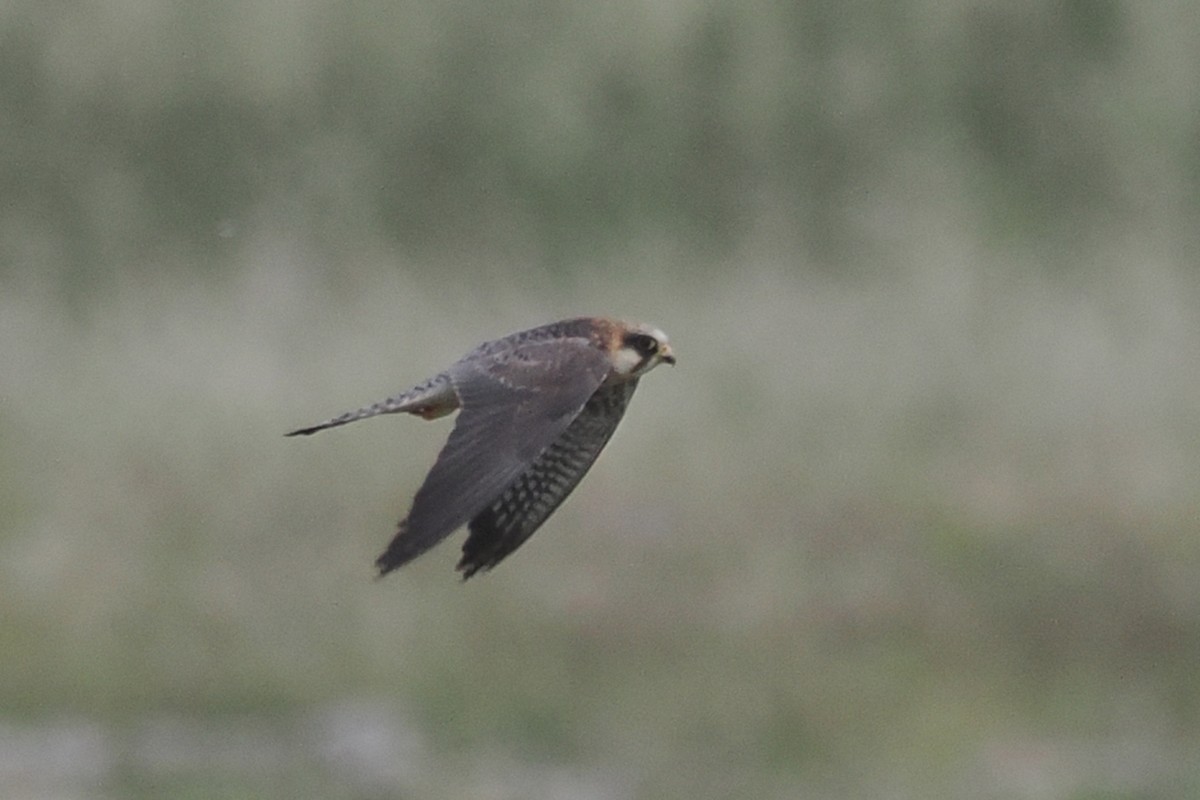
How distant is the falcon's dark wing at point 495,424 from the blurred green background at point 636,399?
25.5 ft

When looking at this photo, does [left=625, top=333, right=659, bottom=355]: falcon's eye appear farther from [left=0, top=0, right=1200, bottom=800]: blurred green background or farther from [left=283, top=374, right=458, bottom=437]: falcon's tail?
[left=0, top=0, right=1200, bottom=800]: blurred green background

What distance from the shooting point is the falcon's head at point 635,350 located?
7086mm

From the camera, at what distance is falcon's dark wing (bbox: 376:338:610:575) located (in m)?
5.91

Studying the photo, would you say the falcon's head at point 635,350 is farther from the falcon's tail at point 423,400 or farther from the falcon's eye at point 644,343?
the falcon's tail at point 423,400

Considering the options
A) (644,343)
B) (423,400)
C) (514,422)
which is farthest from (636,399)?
(514,422)

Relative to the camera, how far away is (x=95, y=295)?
19828 millimetres

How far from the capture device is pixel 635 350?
7.17m

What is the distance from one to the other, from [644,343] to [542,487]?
0.47 meters

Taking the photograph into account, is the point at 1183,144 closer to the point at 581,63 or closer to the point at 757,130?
the point at 757,130

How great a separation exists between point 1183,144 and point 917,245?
2659 mm

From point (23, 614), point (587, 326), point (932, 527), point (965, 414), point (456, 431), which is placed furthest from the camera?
point (965, 414)

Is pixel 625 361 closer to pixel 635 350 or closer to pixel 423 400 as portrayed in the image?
pixel 635 350

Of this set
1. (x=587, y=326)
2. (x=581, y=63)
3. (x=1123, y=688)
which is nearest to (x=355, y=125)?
(x=581, y=63)

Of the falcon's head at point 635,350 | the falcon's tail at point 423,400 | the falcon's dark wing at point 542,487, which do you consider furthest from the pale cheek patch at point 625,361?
the falcon's tail at point 423,400
